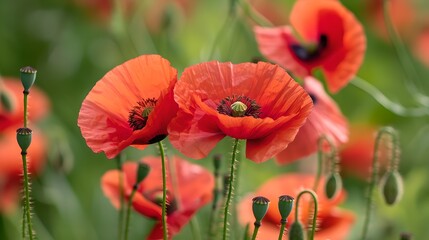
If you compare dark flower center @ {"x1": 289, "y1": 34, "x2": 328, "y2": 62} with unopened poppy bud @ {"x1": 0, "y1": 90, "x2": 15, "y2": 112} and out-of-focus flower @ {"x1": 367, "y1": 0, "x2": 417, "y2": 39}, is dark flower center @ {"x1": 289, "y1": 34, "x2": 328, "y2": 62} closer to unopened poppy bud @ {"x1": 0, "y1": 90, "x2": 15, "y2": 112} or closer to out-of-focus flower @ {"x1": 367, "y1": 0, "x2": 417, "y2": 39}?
unopened poppy bud @ {"x1": 0, "y1": 90, "x2": 15, "y2": 112}

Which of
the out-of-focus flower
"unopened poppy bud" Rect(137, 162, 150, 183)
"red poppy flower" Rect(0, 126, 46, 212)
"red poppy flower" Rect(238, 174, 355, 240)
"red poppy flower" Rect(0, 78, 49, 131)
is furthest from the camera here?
the out-of-focus flower

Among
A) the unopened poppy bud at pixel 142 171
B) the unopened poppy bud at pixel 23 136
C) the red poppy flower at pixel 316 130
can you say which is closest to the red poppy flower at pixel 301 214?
the red poppy flower at pixel 316 130

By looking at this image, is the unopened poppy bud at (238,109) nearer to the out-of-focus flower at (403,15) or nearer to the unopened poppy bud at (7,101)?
the unopened poppy bud at (7,101)

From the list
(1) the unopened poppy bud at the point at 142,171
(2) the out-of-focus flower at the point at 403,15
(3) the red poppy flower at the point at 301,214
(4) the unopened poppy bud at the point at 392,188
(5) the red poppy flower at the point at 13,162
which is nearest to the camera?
(1) the unopened poppy bud at the point at 142,171

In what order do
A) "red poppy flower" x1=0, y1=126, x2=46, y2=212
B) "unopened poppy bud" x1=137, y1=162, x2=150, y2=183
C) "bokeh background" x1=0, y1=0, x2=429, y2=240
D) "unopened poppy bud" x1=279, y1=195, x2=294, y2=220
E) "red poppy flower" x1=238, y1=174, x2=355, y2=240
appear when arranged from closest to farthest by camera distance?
"unopened poppy bud" x1=279, y1=195, x2=294, y2=220, "unopened poppy bud" x1=137, y1=162, x2=150, y2=183, "red poppy flower" x1=238, y1=174, x2=355, y2=240, "bokeh background" x1=0, y1=0, x2=429, y2=240, "red poppy flower" x1=0, y1=126, x2=46, y2=212

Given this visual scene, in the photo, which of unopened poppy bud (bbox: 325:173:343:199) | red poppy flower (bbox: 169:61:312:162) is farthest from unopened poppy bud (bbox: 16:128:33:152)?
unopened poppy bud (bbox: 325:173:343:199)

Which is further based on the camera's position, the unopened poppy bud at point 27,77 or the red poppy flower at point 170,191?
the red poppy flower at point 170,191

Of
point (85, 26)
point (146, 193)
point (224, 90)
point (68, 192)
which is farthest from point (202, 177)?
point (85, 26)
